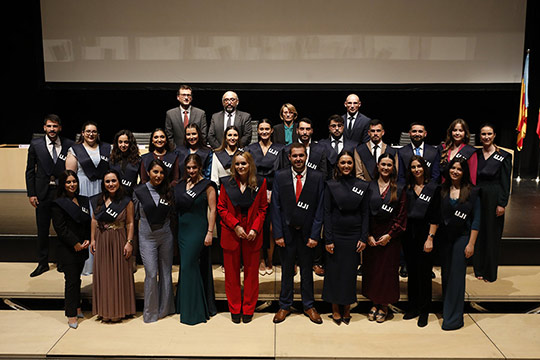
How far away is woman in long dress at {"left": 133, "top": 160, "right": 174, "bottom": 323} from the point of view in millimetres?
4238

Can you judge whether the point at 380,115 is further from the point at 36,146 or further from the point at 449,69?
the point at 36,146

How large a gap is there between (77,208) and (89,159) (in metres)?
0.72

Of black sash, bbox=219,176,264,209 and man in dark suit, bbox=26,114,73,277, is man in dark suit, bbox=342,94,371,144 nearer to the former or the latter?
black sash, bbox=219,176,264,209

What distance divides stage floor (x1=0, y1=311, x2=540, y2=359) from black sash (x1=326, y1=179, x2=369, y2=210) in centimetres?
101

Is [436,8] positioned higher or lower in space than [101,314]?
higher

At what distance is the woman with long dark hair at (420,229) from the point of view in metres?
4.20

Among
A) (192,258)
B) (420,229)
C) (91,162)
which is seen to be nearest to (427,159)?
(420,229)

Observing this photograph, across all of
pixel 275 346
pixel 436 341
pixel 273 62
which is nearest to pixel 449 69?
pixel 273 62

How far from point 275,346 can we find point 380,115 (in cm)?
542

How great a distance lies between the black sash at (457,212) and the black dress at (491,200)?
0.67 m

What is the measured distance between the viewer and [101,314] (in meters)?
4.33

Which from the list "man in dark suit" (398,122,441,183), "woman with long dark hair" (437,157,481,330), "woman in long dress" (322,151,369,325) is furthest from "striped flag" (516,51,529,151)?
"woman in long dress" (322,151,369,325)

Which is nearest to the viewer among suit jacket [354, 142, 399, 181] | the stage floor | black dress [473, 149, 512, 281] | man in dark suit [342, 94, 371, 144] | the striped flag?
the stage floor

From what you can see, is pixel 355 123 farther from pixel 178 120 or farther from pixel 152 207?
pixel 152 207
